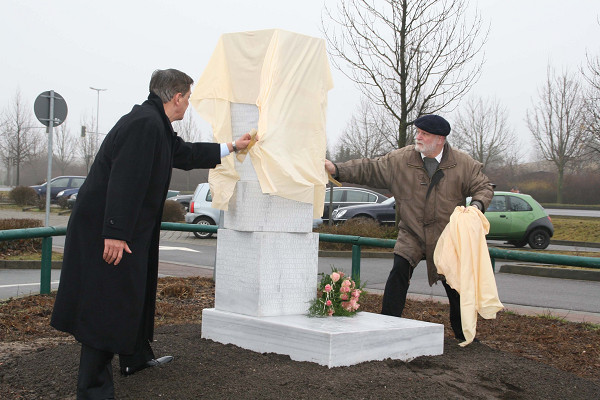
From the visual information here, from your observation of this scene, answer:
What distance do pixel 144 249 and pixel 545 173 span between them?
5479 centimetres

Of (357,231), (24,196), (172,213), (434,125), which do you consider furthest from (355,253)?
(24,196)

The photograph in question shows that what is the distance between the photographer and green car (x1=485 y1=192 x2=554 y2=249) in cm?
1816

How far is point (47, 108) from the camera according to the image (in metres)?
14.1

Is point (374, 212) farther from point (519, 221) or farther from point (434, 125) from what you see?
point (434, 125)

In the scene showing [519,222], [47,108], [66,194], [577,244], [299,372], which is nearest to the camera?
[299,372]

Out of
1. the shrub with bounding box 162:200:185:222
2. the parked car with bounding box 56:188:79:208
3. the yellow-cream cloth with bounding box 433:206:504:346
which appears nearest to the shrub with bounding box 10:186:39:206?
the parked car with bounding box 56:188:79:208

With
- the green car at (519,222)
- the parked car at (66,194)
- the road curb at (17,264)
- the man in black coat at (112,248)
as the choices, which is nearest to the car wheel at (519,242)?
the green car at (519,222)

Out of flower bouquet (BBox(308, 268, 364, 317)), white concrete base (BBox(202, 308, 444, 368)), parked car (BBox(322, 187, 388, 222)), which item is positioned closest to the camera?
white concrete base (BBox(202, 308, 444, 368))

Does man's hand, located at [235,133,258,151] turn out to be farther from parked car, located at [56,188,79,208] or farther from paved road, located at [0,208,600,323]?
parked car, located at [56,188,79,208]

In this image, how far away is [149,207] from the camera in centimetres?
405

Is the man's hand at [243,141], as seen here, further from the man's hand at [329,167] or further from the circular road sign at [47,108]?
the circular road sign at [47,108]

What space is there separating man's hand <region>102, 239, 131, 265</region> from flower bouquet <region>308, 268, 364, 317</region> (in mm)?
1774

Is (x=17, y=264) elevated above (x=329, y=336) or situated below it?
below

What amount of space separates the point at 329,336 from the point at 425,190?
5.95 ft
